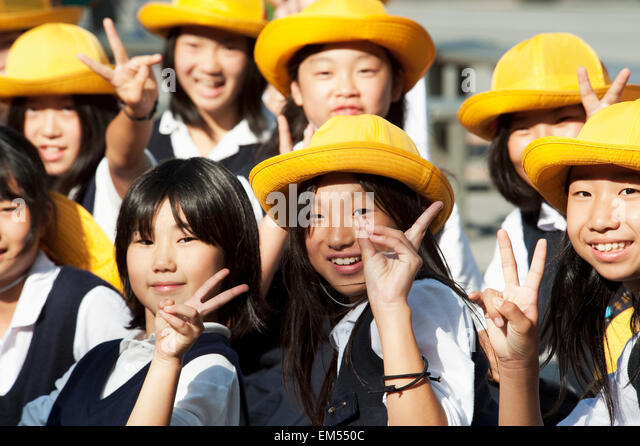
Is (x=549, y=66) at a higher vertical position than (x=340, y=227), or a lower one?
higher

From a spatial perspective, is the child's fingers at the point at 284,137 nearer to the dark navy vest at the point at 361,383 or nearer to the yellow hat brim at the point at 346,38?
the yellow hat brim at the point at 346,38

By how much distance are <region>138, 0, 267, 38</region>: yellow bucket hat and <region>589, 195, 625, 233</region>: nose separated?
2.02m

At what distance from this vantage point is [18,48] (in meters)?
3.81

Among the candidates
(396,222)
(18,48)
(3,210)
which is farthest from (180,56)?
(396,222)

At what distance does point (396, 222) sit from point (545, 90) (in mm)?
964

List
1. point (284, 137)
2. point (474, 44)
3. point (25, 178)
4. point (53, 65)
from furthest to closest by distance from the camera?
point (474, 44) → point (53, 65) → point (284, 137) → point (25, 178)

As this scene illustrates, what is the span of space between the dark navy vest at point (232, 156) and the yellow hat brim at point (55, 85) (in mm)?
388

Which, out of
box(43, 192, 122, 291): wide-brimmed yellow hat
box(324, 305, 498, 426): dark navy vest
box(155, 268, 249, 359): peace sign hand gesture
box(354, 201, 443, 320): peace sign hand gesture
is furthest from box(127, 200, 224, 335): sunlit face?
box(43, 192, 122, 291): wide-brimmed yellow hat

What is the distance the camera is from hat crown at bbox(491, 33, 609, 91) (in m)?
3.15

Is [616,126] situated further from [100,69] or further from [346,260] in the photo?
[100,69]

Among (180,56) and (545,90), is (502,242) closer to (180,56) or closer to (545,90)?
(545,90)

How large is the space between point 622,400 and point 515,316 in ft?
1.89

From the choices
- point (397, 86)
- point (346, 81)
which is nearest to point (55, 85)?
point (346, 81)

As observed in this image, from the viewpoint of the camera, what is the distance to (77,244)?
3.25 metres
